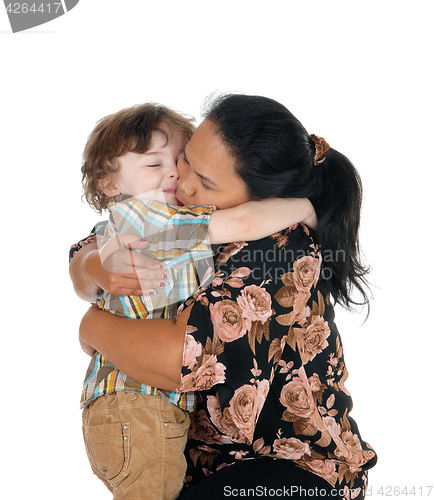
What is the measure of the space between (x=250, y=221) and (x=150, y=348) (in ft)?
1.38

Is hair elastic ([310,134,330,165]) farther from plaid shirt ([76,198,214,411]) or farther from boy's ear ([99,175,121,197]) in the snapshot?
boy's ear ([99,175,121,197])

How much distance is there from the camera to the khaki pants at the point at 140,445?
1332 mm

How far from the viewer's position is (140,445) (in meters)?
1.34

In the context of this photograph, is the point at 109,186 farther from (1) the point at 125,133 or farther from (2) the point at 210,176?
(2) the point at 210,176

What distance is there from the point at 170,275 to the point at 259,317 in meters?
0.29

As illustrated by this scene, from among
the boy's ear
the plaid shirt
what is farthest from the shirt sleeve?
the boy's ear

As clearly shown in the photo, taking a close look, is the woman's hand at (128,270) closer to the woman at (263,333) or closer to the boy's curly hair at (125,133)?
the woman at (263,333)

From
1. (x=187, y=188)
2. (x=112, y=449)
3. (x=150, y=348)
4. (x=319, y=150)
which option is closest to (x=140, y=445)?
(x=112, y=449)

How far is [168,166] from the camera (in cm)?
176

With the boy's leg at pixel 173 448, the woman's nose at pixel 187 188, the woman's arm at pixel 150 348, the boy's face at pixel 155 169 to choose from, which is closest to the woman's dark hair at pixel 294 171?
the woman's nose at pixel 187 188

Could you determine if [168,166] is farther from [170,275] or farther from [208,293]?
[208,293]

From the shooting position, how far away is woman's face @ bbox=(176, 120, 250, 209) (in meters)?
1.40

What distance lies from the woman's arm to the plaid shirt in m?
0.10

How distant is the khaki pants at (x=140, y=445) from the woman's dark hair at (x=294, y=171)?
650mm
